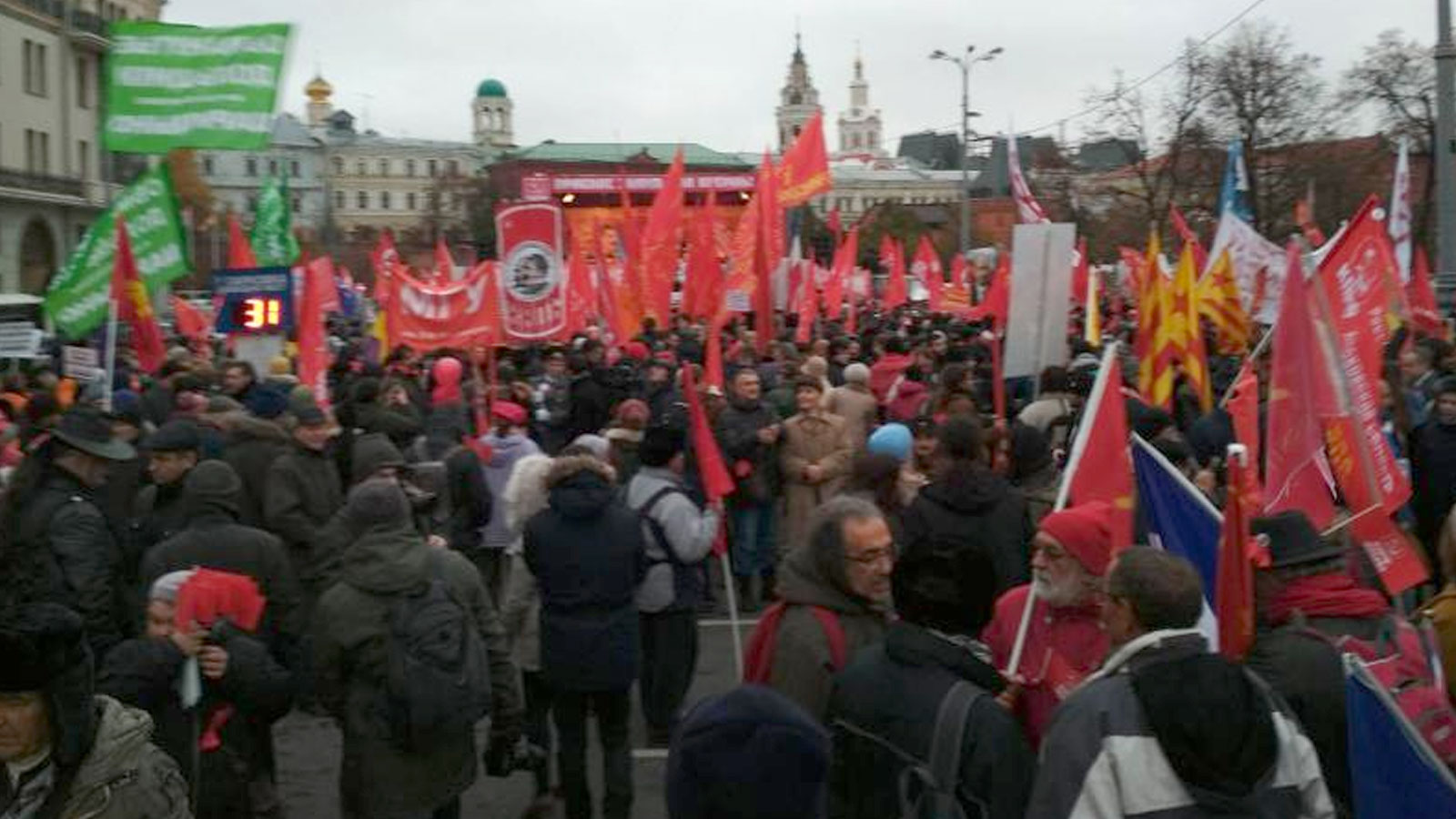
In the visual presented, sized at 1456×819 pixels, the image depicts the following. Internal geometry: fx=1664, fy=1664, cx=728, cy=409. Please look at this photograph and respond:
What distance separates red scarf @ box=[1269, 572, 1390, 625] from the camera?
4141mm

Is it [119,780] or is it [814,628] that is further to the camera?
[814,628]

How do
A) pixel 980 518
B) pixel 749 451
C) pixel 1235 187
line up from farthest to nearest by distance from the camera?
1. pixel 1235 187
2. pixel 749 451
3. pixel 980 518

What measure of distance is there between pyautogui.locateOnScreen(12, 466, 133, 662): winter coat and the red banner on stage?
951cm

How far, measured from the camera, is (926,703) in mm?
3623


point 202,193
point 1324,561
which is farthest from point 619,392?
point 202,193

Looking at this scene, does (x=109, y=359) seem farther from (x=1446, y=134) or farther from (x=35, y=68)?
(x=35, y=68)

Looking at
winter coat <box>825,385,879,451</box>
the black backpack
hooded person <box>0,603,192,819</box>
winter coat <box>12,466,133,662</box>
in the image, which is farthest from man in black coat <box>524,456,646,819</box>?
winter coat <box>825,385,879,451</box>

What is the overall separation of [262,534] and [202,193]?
68.7m

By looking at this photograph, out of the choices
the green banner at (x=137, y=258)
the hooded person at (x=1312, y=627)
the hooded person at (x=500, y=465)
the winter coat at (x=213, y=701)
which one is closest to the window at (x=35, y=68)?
the green banner at (x=137, y=258)

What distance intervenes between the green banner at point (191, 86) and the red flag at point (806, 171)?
11.4m

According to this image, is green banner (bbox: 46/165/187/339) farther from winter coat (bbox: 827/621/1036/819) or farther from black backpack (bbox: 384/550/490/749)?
winter coat (bbox: 827/621/1036/819)

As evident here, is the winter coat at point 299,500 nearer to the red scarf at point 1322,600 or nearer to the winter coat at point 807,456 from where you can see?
the winter coat at point 807,456

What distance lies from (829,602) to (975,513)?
6.91 ft

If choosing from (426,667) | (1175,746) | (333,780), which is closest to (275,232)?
(333,780)
